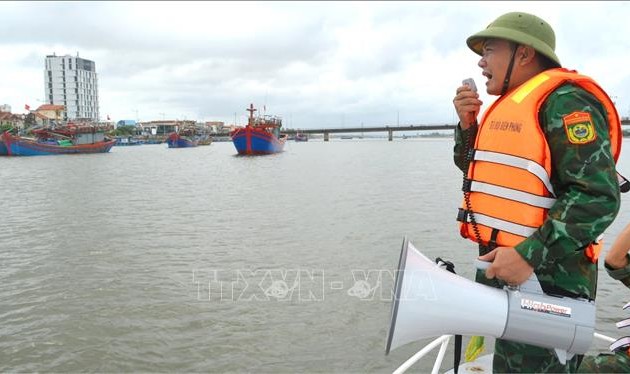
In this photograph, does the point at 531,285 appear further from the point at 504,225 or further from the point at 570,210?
the point at 570,210

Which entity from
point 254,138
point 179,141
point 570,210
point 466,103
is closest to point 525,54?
point 466,103

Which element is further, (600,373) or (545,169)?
(600,373)

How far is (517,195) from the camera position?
2381 millimetres

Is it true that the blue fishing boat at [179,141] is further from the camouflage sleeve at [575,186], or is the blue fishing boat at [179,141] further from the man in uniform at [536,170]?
the camouflage sleeve at [575,186]

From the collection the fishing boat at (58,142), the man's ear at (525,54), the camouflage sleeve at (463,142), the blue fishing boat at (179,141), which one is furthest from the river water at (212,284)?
the blue fishing boat at (179,141)

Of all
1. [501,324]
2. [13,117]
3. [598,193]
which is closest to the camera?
[598,193]

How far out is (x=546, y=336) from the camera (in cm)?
218

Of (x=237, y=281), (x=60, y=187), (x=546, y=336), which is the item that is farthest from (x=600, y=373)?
(x=60, y=187)

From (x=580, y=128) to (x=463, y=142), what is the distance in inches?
36.8

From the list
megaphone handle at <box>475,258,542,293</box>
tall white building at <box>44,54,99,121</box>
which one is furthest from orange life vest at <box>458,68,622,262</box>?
tall white building at <box>44,54,99,121</box>

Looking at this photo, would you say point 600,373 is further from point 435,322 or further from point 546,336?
point 435,322

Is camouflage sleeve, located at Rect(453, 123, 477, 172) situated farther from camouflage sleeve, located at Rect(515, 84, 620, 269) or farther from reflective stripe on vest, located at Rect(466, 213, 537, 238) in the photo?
camouflage sleeve, located at Rect(515, 84, 620, 269)

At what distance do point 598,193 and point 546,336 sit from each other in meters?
0.73

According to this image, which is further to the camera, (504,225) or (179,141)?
(179,141)
